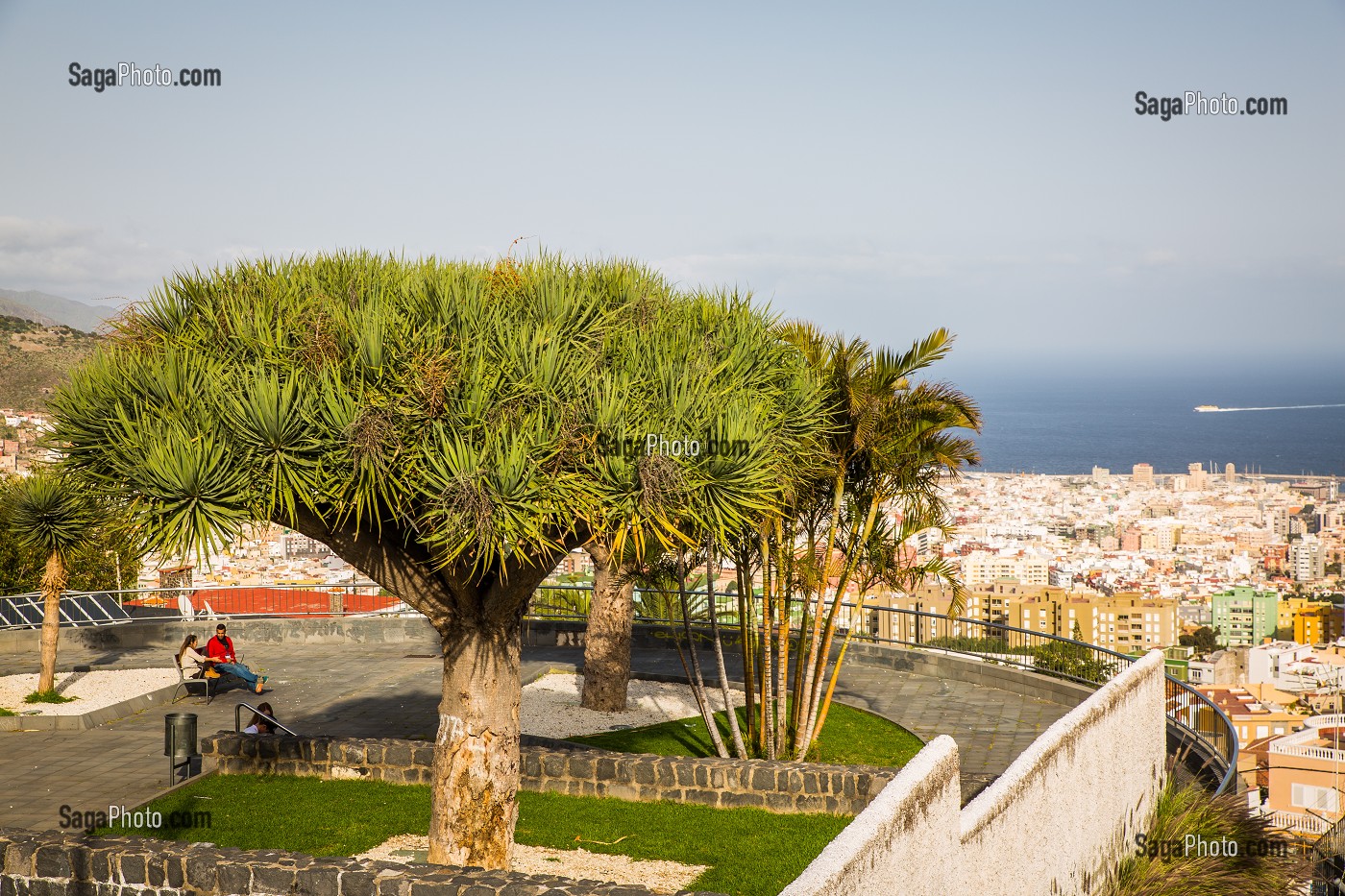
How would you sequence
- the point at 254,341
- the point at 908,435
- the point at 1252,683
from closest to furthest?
1. the point at 254,341
2. the point at 908,435
3. the point at 1252,683

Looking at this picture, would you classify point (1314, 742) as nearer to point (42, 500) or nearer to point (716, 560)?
point (716, 560)

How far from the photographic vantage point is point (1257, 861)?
10562mm

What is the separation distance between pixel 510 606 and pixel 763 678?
4.63 meters

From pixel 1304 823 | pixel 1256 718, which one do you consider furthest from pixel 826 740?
pixel 1256 718

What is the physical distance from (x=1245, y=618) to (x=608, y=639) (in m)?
35.1

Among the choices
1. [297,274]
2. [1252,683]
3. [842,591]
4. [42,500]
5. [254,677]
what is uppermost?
[297,274]

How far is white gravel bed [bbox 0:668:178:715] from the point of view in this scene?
15766 millimetres

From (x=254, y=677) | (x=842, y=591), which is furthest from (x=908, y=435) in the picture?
(x=254, y=677)

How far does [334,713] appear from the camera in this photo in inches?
640

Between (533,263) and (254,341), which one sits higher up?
(533,263)

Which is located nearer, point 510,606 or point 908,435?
point 510,606

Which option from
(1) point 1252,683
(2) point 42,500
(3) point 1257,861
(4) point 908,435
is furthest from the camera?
(1) point 1252,683

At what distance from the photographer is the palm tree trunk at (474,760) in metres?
8.95

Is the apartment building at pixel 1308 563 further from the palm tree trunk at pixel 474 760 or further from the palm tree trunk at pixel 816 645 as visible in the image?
the palm tree trunk at pixel 474 760
